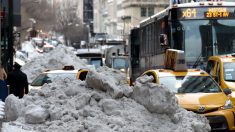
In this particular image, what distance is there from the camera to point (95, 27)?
172 metres

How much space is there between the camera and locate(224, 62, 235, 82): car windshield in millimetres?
17369

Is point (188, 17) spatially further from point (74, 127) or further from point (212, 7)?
point (74, 127)

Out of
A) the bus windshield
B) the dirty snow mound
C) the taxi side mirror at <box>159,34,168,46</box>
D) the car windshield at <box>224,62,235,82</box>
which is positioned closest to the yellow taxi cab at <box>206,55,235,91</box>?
the car windshield at <box>224,62,235,82</box>

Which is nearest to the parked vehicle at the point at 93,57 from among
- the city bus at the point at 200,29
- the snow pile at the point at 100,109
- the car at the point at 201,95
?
the city bus at the point at 200,29

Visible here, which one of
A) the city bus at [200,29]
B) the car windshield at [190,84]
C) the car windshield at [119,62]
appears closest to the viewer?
the car windshield at [190,84]

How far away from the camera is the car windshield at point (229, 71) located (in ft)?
57.0

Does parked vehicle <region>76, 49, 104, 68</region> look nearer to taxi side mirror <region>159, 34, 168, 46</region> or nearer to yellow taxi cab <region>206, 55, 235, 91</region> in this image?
taxi side mirror <region>159, 34, 168, 46</region>

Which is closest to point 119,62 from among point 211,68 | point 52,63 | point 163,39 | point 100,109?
point 52,63

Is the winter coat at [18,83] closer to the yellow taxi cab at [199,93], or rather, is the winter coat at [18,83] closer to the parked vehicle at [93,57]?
the yellow taxi cab at [199,93]

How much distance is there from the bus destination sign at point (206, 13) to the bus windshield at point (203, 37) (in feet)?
0.41

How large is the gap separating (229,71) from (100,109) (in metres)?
6.87

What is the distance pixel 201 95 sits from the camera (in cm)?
1498

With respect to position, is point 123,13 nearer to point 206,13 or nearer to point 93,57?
point 93,57

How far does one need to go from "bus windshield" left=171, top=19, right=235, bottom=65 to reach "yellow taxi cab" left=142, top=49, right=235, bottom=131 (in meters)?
4.53
